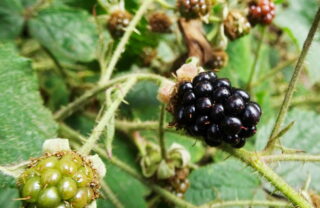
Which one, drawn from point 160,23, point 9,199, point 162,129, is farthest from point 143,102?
point 9,199

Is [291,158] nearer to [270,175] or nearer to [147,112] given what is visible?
[270,175]

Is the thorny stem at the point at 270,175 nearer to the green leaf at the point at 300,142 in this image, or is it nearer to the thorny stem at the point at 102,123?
the thorny stem at the point at 102,123

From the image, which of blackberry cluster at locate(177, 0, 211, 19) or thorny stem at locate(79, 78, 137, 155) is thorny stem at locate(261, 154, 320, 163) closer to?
→ thorny stem at locate(79, 78, 137, 155)

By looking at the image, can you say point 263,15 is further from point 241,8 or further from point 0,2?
point 0,2

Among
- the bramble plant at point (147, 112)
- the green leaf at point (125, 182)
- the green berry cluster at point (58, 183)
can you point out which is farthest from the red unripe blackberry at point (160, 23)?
the green berry cluster at point (58, 183)

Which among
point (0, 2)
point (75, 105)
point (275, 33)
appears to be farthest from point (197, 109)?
point (275, 33)

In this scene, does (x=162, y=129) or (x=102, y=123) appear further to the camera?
(x=162, y=129)
